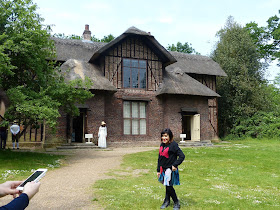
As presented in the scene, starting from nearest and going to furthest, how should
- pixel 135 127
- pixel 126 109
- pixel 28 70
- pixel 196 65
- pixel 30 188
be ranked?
pixel 30 188 < pixel 28 70 < pixel 126 109 < pixel 135 127 < pixel 196 65

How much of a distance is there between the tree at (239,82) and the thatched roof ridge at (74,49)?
1465 cm

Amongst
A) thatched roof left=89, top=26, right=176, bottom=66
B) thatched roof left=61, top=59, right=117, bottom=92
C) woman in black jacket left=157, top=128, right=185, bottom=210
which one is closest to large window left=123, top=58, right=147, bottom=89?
thatched roof left=89, top=26, right=176, bottom=66

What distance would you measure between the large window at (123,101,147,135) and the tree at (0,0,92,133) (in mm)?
7326

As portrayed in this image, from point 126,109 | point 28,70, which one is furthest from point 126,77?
point 28,70

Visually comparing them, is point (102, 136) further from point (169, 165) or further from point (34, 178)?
point (34, 178)

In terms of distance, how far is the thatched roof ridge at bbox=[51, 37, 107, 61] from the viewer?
22016 mm

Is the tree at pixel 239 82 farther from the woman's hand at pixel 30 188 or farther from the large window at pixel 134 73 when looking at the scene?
the woman's hand at pixel 30 188

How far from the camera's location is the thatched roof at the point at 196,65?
25773 millimetres

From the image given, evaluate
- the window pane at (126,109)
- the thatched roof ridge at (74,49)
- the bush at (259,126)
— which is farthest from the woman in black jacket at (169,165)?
the bush at (259,126)

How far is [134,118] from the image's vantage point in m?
20.7

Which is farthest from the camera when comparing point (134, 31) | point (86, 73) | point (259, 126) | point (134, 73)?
point (259, 126)

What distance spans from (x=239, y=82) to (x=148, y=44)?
12.4 meters

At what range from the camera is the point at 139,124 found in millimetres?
20781

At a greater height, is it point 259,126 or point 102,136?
point 259,126
